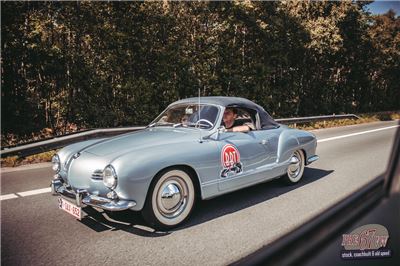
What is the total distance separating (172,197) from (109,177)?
0.79 m

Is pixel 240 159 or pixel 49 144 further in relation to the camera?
pixel 49 144

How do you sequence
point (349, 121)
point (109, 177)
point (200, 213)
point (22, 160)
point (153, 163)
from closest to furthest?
point (109, 177) < point (153, 163) < point (200, 213) < point (22, 160) < point (349, 121)

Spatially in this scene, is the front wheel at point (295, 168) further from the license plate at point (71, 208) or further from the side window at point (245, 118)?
the license plate at point (71, 208)

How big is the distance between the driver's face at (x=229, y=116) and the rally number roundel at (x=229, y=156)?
0.68 m

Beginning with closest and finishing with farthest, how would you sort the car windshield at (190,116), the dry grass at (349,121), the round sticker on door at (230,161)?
the round sticker on door at (230,161), the car windshield at (190,116), the dry grass at (349,121)

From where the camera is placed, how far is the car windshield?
16.4ft

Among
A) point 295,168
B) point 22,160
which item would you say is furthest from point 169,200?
point 22,160

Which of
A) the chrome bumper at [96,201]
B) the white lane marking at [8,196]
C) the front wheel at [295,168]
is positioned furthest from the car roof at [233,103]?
the white lane marking at [8,196]

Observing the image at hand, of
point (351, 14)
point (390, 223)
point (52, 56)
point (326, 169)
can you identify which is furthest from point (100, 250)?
point (351, 14)

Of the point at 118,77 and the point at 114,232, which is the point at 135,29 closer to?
the point at 118,77

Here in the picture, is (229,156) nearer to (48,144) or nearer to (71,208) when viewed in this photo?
(71,208)

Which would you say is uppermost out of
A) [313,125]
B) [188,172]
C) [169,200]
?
[188,172]

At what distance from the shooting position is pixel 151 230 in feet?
12.8

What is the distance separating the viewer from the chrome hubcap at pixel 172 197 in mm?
3932
